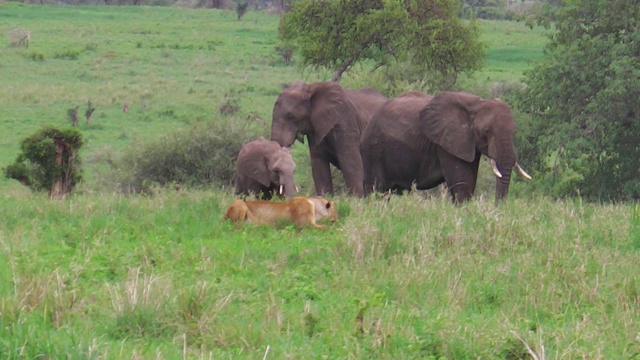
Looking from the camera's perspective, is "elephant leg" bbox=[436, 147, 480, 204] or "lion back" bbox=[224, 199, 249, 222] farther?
"elephant leg" bbox=[436, 147, 480, 204]

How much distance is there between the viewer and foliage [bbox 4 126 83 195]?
16.0 m

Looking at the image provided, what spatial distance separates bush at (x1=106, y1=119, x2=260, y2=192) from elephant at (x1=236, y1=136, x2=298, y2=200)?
27.0ft

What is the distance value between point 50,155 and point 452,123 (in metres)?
5.78

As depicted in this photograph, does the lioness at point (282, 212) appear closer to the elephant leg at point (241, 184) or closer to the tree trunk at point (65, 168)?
the elephant leg at point (241, 184)

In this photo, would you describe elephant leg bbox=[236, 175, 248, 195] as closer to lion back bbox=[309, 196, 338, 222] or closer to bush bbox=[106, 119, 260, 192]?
lion back bbox=[309, 196, 338, 222]

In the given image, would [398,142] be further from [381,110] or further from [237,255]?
[237,255]

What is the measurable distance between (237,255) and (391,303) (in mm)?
1663

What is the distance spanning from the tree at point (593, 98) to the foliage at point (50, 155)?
905cm

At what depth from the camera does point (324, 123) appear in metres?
16.1

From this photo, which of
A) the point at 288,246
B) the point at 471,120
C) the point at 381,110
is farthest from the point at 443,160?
the point at 288,246

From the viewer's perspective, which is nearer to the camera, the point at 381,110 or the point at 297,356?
the point at 297,356

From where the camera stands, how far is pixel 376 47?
92.5ft

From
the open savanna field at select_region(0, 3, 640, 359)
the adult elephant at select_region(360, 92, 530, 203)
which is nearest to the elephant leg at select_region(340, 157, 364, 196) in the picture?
the adult elephant at select_region(360, 92, 530, 203)

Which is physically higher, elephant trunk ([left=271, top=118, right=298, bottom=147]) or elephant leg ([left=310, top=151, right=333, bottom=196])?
elephant trunk ([left=271, top=118, right=298, bottom=147])
